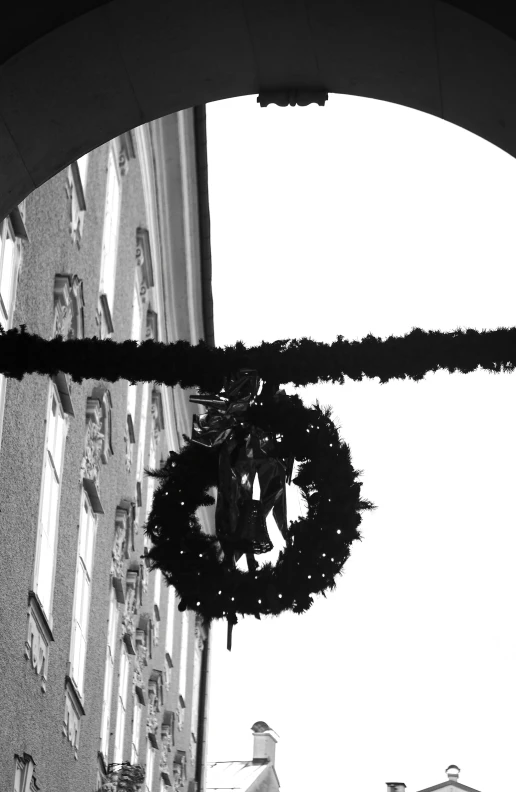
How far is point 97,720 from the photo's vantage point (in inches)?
704

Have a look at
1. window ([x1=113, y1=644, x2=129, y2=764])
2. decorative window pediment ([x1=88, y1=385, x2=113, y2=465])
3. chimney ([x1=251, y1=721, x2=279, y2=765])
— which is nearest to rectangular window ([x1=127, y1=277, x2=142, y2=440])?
decorative window pediment ([x1=88, y1=385, x2=113, y2=465])

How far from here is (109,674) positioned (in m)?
19.1

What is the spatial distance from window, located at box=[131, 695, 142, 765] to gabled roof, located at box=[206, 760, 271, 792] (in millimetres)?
20034

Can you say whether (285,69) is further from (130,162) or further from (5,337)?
(130,162)

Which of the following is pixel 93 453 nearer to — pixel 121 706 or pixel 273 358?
pixel 121 706

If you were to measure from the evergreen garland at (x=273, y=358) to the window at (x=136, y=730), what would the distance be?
1552 centimetres

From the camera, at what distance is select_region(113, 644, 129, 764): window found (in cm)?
2014

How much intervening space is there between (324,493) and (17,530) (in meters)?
5.07

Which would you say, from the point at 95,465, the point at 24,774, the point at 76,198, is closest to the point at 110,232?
the point at 95,465

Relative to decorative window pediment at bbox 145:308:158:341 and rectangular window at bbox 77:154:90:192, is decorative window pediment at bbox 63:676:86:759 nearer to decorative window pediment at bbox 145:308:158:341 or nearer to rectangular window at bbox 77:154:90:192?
rectangular window at bbox 77:154:90:192

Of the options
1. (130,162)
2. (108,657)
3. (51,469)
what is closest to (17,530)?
(51,469)

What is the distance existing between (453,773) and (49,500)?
123 ft

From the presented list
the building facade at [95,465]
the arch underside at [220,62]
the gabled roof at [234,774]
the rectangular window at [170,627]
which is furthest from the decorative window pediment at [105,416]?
the gabled roof at [234,774]

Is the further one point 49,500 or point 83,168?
point 83,168
